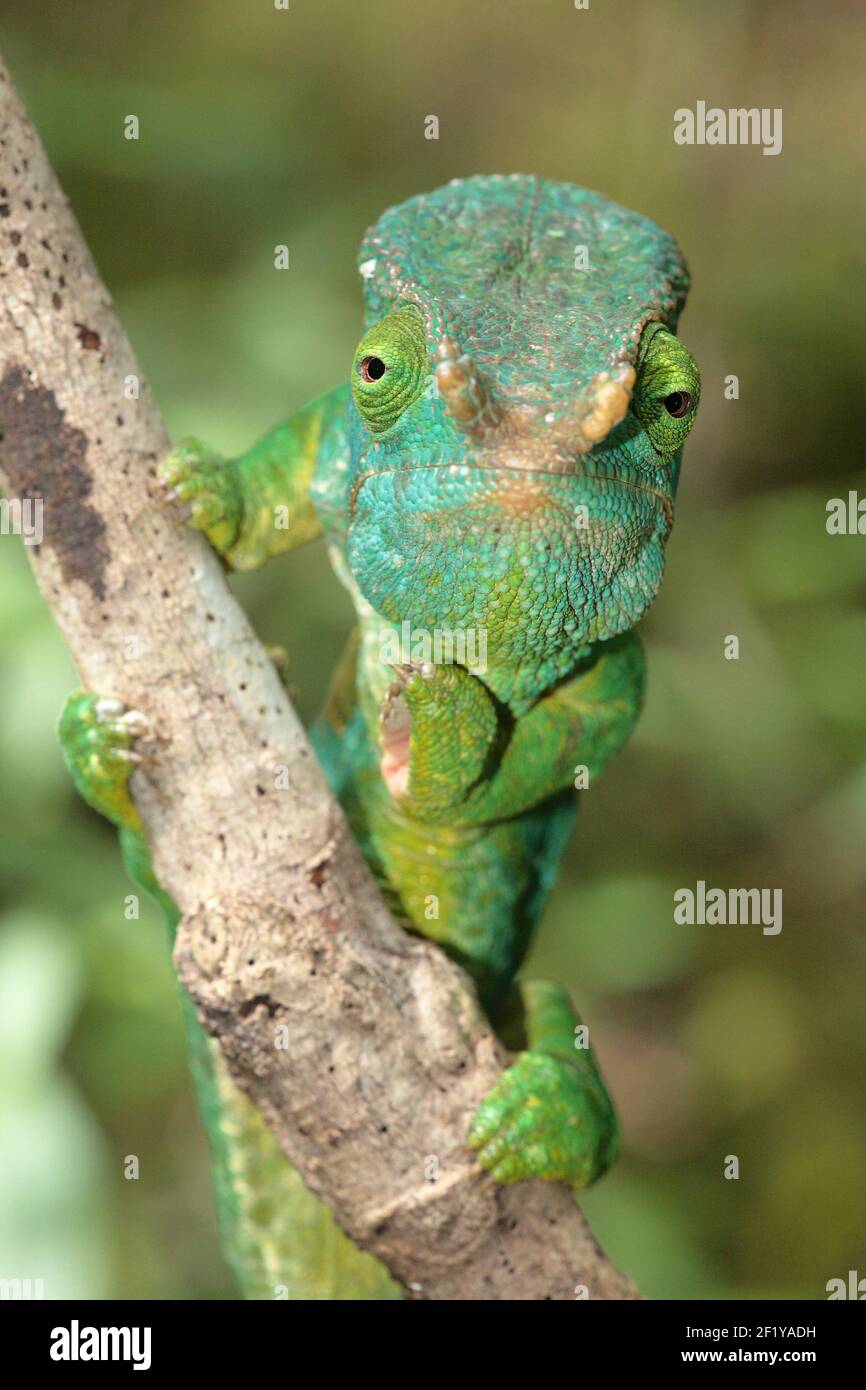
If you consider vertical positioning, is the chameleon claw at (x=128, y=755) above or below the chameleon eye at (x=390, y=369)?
below

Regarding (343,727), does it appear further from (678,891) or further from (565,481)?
(678,891)

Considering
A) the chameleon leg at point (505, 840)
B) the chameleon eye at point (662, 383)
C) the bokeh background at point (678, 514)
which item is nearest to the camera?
the chameleon eye at point (662, 383)

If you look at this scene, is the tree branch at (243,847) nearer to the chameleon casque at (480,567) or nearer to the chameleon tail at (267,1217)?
the chameleon casque at (480,567)

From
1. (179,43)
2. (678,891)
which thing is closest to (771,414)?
(678,891)

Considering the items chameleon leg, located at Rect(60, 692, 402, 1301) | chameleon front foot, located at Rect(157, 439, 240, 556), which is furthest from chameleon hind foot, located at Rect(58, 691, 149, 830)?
chameleon leg, located at Rect(60, 692, 402, 1301)

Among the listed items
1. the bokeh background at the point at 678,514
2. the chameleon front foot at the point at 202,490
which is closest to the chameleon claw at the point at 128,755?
the chameleon front foot at the point at 202,490

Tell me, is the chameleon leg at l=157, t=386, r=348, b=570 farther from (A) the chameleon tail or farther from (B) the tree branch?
(A) the chameleon tail
